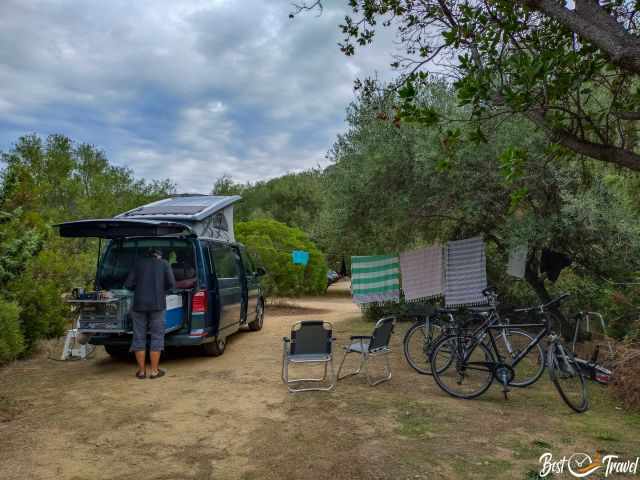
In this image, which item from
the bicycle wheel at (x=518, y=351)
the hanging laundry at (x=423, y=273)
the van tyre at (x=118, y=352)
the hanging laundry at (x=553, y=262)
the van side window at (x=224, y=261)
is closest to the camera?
the bicycle wheel at (x=518, y=351)

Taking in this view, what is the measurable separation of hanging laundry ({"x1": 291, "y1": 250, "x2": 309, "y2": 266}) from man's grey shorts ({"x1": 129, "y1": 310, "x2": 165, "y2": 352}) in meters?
11.8

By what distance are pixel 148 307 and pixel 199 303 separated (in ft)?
2.45

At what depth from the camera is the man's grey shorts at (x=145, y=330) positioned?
6.39m

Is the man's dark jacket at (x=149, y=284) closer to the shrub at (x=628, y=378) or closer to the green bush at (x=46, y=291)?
the green bush at (x=46, y=291)

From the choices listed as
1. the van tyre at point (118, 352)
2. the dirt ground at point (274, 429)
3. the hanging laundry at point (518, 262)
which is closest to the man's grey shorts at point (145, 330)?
the dirt ground at point (274, 429)

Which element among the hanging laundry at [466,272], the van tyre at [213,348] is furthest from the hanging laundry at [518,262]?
the van tyre at [213,348]

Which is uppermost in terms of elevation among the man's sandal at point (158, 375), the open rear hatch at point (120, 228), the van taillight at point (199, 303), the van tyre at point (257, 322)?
the open rear hatch at point (120, 228)

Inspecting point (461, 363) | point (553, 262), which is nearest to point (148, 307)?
point (461, 363)

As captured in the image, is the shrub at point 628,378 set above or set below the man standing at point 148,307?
below

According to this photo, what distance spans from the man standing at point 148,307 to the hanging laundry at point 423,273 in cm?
528

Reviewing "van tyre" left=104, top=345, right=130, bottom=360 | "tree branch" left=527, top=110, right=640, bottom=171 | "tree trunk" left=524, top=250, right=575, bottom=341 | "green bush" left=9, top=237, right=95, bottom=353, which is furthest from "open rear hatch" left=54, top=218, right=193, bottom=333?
"tree trunk" left=524, top=250, right=575, bottom=341

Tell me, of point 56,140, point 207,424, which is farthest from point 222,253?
point 56,140

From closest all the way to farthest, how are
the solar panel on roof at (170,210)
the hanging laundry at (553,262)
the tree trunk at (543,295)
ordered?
the hanging laundry at (553,262)
the tree trunk at (543,295)
the solar panel on roof at (170,210)

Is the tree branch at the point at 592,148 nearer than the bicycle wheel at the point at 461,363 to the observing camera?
Yes
